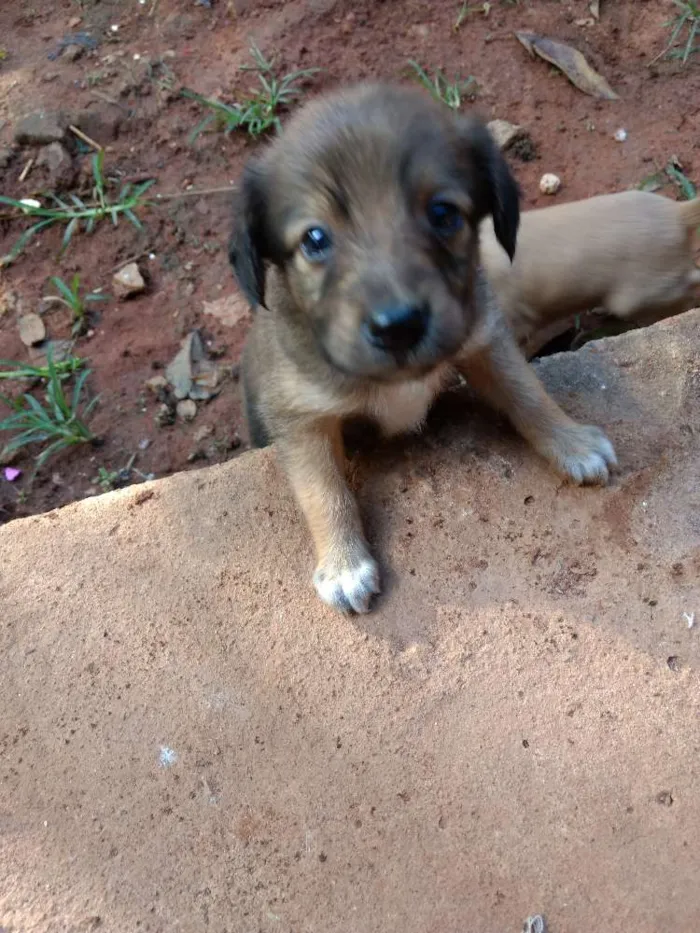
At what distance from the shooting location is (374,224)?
2.29m

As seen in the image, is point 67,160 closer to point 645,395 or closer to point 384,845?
point 645,395

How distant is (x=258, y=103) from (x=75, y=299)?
5.93 feet

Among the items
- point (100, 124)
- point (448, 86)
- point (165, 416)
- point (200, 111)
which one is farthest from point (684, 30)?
point (165, 416)

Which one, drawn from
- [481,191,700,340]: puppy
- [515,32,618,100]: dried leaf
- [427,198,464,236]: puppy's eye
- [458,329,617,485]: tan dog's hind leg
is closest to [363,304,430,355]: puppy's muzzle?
[427,198,464,236]: puppy's eye

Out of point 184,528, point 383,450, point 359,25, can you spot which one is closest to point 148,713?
point 184,528

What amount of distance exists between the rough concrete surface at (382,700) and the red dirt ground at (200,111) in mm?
1630

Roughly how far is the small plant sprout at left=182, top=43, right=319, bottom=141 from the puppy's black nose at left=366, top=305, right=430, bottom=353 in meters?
3.73

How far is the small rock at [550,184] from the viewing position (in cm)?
531

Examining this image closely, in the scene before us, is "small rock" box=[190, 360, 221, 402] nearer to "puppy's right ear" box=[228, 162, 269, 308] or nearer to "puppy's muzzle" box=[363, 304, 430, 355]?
"puppy's right ear" box=[228, 162, 269, 308]

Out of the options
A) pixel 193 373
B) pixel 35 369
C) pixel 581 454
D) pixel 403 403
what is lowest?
pixel 193 373

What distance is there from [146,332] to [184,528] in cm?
227

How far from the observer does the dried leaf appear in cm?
559

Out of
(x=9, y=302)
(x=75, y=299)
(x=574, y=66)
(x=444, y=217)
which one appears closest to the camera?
(x=444, y=217)

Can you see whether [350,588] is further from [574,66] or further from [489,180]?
[574,66]
